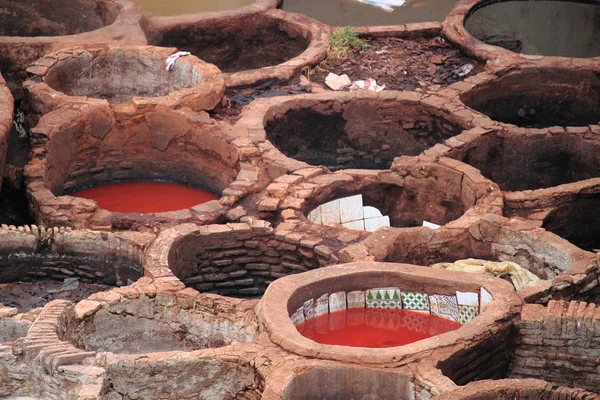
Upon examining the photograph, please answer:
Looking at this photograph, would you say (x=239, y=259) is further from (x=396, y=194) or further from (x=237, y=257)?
(x=396, y=194)

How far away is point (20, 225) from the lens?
566 inches

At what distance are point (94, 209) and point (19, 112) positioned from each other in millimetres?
2893

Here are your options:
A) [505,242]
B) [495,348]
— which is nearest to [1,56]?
[505,242]

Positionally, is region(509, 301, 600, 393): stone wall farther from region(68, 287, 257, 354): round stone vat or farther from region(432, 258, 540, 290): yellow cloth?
region(68, 287, 257, 354): round stone vat

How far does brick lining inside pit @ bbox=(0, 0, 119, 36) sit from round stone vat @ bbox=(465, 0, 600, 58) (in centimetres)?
472

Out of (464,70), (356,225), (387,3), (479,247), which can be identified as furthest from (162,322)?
(387,3)

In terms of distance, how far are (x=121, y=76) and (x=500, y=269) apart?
5.18 m

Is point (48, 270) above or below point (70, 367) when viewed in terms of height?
below

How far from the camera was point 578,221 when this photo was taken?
46.8 feet

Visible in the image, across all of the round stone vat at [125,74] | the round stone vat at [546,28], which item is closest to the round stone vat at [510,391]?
the round stone vat at [125,74]

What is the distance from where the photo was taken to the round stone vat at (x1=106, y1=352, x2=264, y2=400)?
10875 millimetres

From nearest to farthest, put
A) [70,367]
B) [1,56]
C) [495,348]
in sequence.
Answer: [70,367] → [495,348] → [1,56]

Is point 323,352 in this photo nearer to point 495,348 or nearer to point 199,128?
point 495,348

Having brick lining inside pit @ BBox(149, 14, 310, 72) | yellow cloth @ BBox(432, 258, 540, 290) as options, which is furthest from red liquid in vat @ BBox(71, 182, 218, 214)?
yellow cloth @ BBox(432, 258, 540, 290)
